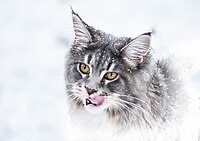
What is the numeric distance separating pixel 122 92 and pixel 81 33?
0.28 m

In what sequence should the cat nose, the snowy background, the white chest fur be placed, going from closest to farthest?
the cat nose
the white chest fur
the snowy background

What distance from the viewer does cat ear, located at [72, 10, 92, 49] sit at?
1.73m

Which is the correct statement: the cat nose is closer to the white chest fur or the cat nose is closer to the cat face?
the cat face

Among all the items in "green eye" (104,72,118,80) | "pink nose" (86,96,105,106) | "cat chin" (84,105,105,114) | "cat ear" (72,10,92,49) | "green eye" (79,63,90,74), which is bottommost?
"cat chin" (84,105,105,114)

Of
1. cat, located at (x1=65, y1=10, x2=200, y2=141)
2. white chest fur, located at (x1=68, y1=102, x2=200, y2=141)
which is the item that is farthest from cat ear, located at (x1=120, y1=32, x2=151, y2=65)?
white chest fur, located at (x1=68, y1=102, x2=200, y2=141)

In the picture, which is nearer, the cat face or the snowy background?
the cat face

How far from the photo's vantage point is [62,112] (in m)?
2.17

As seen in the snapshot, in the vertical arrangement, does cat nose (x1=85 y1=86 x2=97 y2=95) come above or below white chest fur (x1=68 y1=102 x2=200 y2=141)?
above

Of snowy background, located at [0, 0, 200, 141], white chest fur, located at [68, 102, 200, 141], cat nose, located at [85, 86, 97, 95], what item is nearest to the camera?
cat nose, located at [85, 86, 97, 95]

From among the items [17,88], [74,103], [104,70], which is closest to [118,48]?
[104,70]

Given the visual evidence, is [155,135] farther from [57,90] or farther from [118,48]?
[57,90]

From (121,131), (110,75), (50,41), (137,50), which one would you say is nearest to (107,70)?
(110,75)

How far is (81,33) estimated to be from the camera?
1750mm

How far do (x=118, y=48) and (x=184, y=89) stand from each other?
41 centimetres
